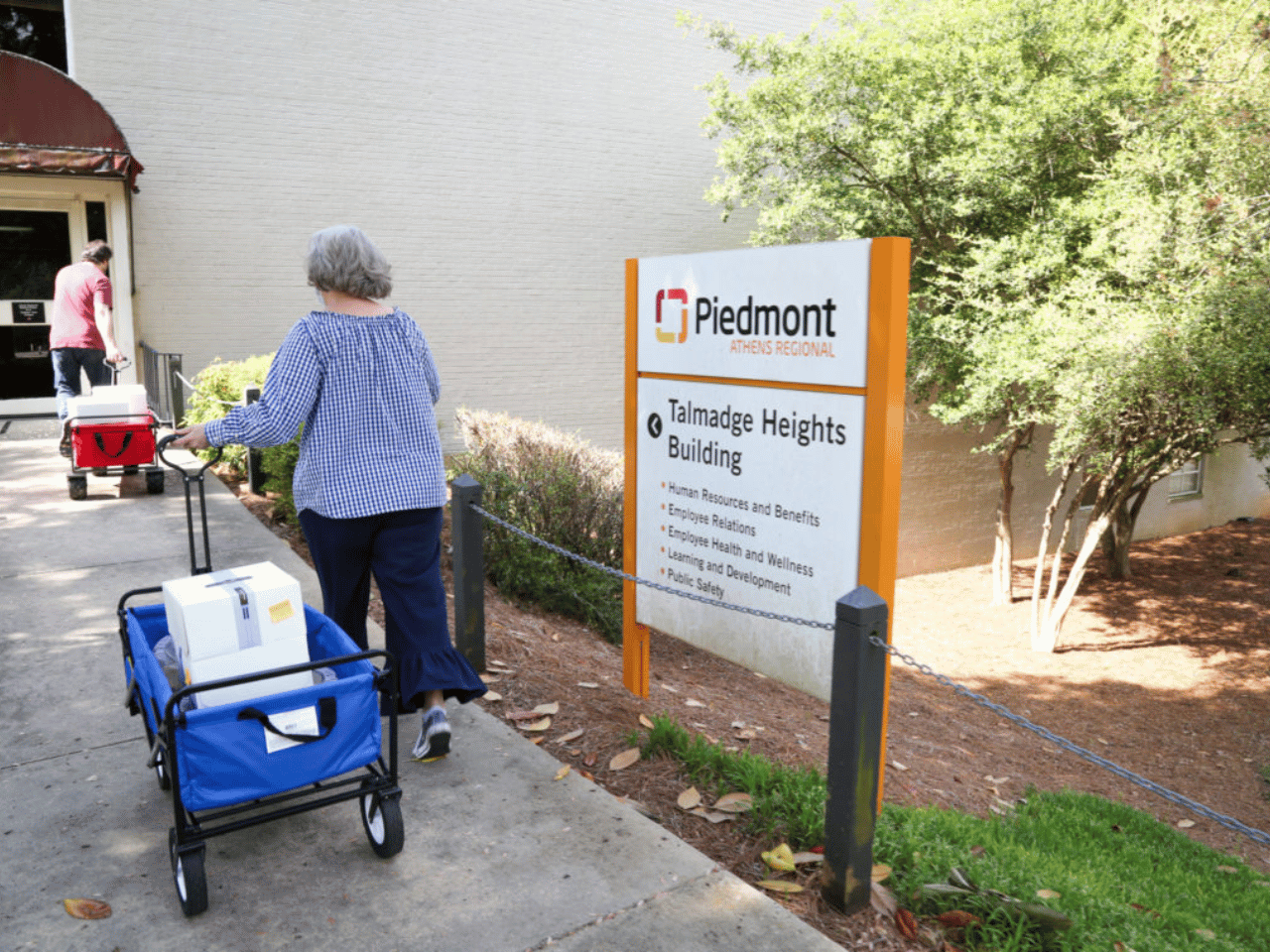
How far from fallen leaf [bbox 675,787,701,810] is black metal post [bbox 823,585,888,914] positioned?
713mm

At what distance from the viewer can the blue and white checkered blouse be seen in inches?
132

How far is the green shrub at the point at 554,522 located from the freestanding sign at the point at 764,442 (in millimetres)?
2620

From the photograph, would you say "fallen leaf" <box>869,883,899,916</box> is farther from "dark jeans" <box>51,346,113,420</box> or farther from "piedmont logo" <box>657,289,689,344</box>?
"dark jeans" <box>51,346,113,420</box>

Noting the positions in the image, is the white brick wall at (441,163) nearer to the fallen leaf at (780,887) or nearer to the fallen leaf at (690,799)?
the fallen leaf at (690,799)

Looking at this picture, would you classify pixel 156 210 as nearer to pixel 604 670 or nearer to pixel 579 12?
pixel 579 12

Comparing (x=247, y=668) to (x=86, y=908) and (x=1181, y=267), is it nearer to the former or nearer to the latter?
(x=86, y=908)

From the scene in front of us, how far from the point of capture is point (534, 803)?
3412 mm

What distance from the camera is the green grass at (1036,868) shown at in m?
3.10

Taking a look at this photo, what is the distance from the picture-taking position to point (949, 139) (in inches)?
444

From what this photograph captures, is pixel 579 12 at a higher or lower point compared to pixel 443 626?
higher

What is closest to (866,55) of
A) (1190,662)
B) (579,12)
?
(579,12)

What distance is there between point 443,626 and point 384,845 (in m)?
0.88

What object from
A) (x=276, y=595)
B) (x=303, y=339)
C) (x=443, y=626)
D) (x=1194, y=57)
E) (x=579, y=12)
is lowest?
(x=443, y=626)

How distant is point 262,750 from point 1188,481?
19.6 m
